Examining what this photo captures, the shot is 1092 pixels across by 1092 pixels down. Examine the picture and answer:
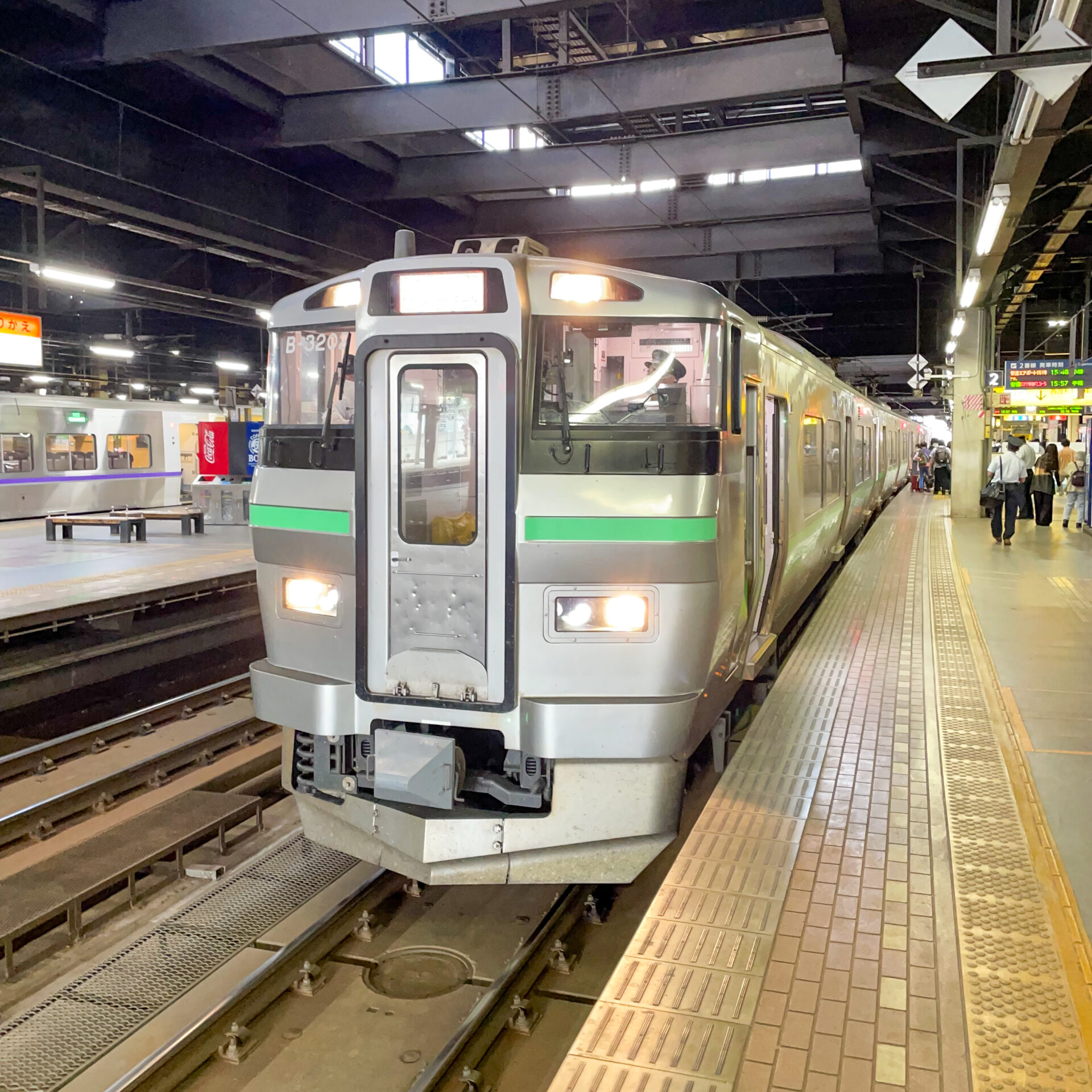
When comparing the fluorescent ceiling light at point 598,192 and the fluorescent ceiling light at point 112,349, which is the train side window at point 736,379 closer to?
the fluorescent ceiling light at point 598,192

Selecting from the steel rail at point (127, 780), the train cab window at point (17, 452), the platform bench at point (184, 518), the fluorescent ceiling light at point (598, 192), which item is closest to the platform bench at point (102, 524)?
the platform bench at point (184, 518)

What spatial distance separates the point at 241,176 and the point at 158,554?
6.51 m

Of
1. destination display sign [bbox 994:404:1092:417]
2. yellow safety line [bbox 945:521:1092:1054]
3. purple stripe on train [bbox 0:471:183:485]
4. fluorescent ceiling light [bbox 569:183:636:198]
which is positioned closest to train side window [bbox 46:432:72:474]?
purple stripe on train [bbox 0:471:183:485]

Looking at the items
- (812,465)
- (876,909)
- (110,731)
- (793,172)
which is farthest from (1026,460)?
(876,909)

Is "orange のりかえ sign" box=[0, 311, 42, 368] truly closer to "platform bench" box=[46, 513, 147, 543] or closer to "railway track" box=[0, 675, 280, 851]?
"platform bench" box=[46, 513, 147, 543]

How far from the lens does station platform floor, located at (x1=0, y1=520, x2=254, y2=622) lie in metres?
11.0

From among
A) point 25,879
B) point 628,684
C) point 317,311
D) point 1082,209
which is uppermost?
point 1082,209

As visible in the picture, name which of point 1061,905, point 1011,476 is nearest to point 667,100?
point 1061,905

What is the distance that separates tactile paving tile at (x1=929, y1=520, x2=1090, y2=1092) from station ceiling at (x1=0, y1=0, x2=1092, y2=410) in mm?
4562

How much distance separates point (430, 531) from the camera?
4.38 metres

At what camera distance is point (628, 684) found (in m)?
4.20

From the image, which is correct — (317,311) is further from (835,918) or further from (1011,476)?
(1011,476)

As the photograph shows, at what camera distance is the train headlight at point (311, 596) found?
4.47 metres

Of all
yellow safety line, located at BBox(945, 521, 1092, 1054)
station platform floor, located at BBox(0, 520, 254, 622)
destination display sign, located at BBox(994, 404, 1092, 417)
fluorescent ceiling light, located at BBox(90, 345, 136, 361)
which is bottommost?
yellow safety line, located at BBox(945, 521, 1092, 1054)
